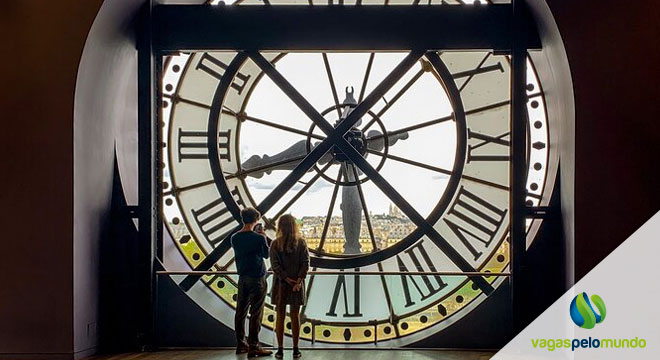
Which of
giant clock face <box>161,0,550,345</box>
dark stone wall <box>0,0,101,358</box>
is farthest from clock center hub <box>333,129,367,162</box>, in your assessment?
dark stone wall <box>0,0,101,358</box>

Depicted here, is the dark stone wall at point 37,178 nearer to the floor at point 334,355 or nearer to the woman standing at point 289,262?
the floor at point 334,355

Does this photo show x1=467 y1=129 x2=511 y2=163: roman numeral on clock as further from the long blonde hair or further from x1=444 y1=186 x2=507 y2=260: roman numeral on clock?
the long blonde hair

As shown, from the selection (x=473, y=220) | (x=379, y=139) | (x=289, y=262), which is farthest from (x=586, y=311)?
(x=379, y=139)

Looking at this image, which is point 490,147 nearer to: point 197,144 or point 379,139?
point 379,139

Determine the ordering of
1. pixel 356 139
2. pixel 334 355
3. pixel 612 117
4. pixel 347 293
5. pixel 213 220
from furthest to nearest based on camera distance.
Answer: pixel 213 220, pixel 356 139, pixel 347 293, pixel 334 355, pixel 612 117

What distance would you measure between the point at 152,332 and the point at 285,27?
2214 millimetres

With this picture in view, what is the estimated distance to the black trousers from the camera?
5117 millimetres

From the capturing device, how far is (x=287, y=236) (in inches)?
196

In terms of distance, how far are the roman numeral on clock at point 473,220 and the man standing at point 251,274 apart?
1.62 meters

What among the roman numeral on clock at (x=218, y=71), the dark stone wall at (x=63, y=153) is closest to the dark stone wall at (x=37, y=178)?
the dark stone wall at (x=63, y=153)

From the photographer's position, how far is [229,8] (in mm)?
5664

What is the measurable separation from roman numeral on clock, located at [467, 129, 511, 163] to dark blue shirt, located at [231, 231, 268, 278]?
71.6 inches

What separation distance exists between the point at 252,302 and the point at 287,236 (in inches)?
20.1

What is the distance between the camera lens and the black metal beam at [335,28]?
5.56 metres
